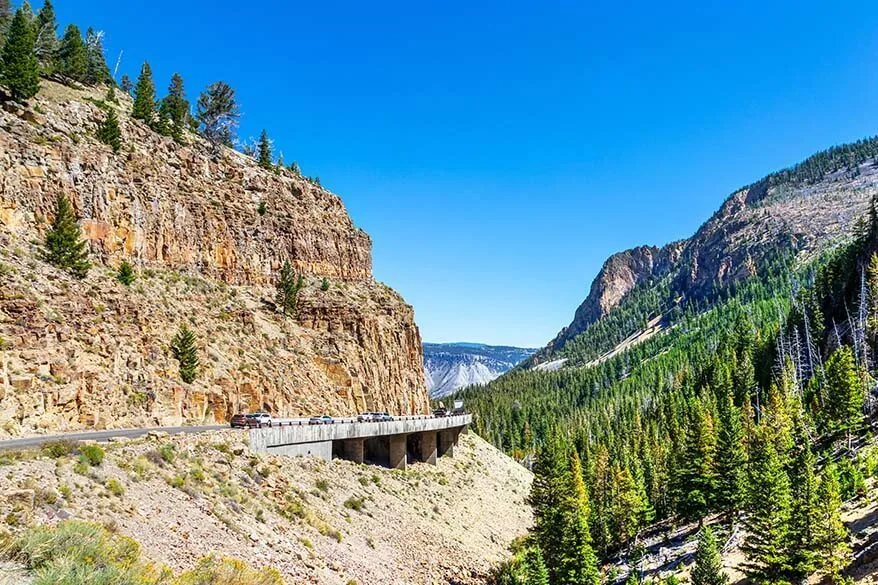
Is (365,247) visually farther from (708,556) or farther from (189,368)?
(708,556)

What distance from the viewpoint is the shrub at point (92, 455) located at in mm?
21938

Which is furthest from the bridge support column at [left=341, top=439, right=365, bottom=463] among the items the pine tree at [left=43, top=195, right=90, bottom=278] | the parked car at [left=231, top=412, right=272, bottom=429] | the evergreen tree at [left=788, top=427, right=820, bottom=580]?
the evergreen tree at [left=788, top=427, right=820, bottom=580]

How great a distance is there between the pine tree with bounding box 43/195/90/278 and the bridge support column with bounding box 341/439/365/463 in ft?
77.4

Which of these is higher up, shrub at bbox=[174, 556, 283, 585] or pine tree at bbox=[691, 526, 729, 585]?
shrub at bbox=[174, 556, 283, 585]

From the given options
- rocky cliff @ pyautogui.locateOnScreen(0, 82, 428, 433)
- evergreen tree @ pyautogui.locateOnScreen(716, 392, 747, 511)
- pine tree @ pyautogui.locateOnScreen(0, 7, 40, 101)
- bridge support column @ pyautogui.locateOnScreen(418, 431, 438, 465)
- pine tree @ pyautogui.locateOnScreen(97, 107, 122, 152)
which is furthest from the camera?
bridge support column @ pyautogui.locateOnScreen(418, 431, 438, 465)

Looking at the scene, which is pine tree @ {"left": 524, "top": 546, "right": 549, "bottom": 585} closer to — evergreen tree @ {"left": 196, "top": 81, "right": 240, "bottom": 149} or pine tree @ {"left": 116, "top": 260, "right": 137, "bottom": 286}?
pine tree @ {"left": 116, "top": 260, "right": 137, "bottom": 286}

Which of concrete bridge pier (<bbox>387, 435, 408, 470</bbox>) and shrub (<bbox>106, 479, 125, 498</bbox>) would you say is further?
concrete bridge pier (<bbox>387, 435, 408, 470</bbox>)

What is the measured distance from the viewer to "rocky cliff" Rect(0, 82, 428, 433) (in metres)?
35.2

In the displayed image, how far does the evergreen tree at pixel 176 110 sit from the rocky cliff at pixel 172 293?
110 inches

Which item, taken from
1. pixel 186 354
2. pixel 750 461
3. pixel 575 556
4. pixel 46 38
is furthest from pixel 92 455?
pixel 46 38

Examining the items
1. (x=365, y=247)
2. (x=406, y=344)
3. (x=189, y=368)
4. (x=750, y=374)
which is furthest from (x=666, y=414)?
(x=189, y=368)

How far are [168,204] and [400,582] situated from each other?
43.8 meters

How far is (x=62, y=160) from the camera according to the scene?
4594 cm

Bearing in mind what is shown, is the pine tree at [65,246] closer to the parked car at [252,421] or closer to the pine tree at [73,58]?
the parked car at [252,421]
